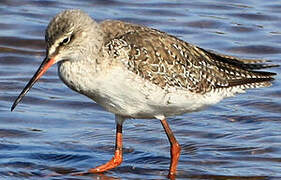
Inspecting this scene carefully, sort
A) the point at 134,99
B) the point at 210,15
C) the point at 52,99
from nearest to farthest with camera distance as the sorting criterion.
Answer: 1. the point at 134,99
2. the point at 52,99
3. the point at 210,15

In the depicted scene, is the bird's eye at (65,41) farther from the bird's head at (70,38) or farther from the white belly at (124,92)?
the white belly at (124,92)

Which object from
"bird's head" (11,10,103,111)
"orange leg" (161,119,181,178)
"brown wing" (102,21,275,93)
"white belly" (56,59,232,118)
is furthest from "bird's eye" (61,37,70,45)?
"orange leg" (161,119,181,178)

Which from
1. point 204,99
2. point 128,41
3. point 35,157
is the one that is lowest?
point 35,157

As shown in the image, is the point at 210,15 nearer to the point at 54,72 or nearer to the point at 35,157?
the point at 54,72

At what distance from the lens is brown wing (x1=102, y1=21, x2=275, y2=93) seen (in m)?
12.2

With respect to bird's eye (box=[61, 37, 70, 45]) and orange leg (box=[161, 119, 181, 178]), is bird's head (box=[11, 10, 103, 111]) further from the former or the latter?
orange leg (box=[161, 119, 181, 178])

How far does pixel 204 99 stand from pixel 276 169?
1390mm

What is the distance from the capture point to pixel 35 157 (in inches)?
525

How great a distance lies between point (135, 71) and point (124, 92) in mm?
326

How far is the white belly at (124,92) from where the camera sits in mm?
11844

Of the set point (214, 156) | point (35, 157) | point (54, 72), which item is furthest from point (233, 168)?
point (54, 72)

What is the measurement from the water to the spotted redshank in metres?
0.48

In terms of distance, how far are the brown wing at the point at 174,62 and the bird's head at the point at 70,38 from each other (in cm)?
26

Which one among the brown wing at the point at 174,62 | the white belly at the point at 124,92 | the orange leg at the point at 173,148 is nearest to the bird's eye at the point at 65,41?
the white belly at the point at 124,92
